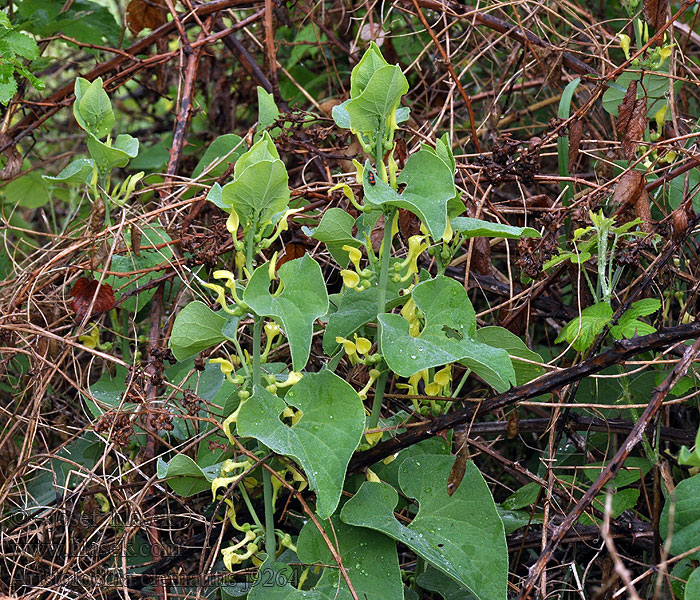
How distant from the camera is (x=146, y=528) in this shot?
47.1 inches

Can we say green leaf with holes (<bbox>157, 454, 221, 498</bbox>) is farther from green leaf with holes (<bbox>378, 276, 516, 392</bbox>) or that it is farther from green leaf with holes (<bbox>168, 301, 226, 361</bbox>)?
green leaf with holes (<bbox>378, 276, 516, 392</bbox>)

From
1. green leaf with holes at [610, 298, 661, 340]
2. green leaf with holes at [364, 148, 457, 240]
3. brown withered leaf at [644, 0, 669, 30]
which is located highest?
brown withered leaf at [644, 0, 669, 30]

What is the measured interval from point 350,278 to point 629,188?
543mm

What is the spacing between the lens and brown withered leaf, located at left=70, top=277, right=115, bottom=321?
51.8 inches

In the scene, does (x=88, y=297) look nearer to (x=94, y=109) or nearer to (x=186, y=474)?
(x=94, y=109)

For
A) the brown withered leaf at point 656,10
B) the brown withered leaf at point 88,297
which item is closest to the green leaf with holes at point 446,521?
the brown withered leaf at point 88,297

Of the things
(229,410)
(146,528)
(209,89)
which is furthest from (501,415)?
(209,89)

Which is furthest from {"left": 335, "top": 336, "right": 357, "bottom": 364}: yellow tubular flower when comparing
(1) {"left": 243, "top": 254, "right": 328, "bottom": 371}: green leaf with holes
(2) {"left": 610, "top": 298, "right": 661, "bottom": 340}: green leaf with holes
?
(2) {"left": 610, "top": 298, "right": 661, "bottom": 340}: green leaf with holes

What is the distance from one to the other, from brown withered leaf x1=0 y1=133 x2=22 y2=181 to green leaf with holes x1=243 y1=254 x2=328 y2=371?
3.35ft

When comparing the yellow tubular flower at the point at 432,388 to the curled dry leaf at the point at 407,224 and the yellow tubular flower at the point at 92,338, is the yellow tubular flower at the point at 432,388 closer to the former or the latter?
the curled dry leaf at the point at 407,224

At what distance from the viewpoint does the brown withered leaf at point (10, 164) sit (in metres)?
1.63

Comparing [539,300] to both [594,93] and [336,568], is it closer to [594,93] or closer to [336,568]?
[594,93]

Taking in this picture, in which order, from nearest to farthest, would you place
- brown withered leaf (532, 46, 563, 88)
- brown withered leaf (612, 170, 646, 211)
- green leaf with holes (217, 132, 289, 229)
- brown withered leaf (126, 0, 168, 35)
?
green leaf with holes (217, 132, 289, 229), brown withered leaf (612, 170, 646, 211), brown withered leaf (532, 46, 563, 88), brown withered leaf (126, 0, 168, 35)

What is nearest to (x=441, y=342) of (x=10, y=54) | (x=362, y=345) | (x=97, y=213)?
(x=362, y=345)
